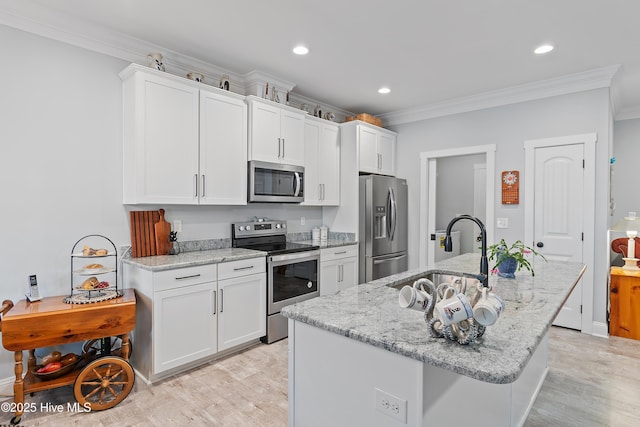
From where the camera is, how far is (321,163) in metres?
4.29

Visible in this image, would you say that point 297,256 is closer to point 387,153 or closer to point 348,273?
point 348,273

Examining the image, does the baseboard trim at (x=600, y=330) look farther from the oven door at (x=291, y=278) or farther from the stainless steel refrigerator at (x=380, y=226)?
the oven door at (x=291, y=278)

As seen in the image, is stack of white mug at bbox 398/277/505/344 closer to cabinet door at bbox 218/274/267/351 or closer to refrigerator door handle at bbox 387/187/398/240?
cabinet door at bbox 218/274/267/351

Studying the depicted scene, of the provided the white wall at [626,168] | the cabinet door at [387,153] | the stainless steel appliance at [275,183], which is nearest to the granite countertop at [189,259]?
the stainless steel appliance at [275,183]

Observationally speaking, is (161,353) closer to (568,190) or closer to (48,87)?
(48,87)

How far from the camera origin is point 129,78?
2.78 m

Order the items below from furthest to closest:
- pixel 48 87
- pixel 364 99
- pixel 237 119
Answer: pixel 364 99
pixel 237 119
pixel 48 87

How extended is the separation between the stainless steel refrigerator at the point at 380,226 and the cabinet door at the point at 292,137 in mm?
952

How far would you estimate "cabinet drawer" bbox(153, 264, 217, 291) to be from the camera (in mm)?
2541

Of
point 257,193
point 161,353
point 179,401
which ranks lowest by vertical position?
point 179,401

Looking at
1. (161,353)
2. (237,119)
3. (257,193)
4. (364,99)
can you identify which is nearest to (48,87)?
(237,119)

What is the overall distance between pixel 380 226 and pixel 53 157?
342 centimetres

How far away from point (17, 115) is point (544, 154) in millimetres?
4879

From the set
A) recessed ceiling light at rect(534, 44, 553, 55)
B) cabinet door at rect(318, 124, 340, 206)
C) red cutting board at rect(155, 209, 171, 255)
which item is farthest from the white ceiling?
red cutting board at rect(155, 209, 171, 255)
